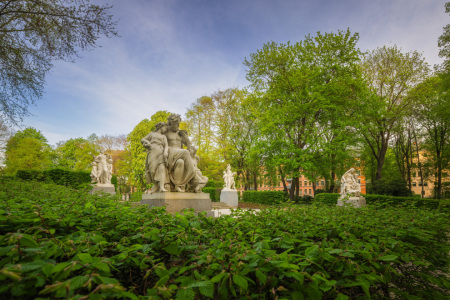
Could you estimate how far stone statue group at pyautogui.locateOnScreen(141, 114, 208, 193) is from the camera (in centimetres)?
616

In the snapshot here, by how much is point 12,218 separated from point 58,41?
1035cm

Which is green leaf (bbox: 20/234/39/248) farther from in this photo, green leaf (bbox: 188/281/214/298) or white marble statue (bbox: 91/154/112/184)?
white marble statue (bbox: 91/154/112/184)

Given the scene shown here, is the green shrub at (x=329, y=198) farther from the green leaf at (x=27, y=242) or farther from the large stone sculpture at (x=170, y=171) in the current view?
the green leaf at (x=27, y=242)

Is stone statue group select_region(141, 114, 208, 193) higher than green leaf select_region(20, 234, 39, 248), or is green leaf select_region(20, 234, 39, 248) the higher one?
stone statue group select_region(141, 114, 208, 193)

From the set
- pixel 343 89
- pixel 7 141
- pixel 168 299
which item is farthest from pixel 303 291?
pixel 7 141

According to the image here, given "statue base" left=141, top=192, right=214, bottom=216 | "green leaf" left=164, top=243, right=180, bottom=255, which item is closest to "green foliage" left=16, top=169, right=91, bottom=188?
"statue base" left=141, top=192, right=214, bottom=216

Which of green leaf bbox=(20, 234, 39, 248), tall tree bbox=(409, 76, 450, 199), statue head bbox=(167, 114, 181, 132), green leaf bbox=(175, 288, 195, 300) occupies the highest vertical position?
tall tree bbox=(409, 76, 450, 199)

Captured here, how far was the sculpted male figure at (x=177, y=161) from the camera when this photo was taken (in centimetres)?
629

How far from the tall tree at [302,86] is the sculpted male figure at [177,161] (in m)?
14.0

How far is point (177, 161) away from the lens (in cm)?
627

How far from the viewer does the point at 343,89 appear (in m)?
19.8

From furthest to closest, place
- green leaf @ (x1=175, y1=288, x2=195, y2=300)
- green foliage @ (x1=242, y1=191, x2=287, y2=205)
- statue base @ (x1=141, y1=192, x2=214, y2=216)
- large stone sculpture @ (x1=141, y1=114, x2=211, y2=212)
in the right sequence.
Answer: green foliage @ (x1=242, y1=191, x2=287, y2=205)
large stone sculpture @ (x1=141, y1=114, x2=211, y2=212)
statue base @ (x1=141, y1=192, x2=214, y2=216)
green leaf @ (x1=175, y1=288, x2=195, y2=300)

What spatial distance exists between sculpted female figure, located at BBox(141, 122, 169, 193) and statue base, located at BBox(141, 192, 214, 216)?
0.20 meters

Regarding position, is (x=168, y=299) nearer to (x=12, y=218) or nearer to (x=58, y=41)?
(x=12, y=218)
